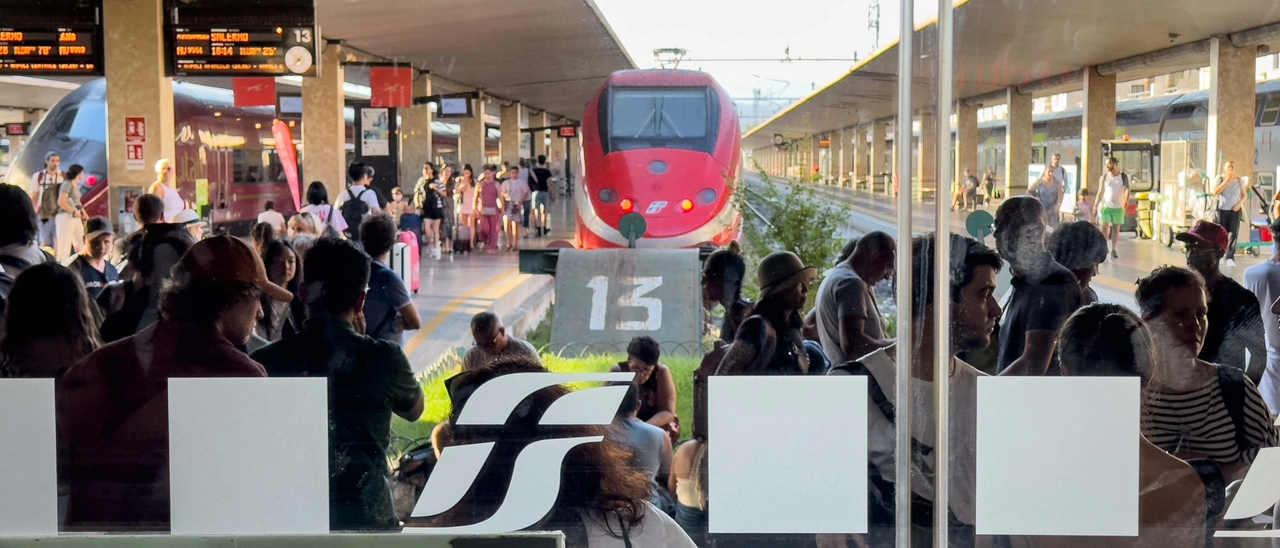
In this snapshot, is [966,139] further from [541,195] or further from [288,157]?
[288,157]

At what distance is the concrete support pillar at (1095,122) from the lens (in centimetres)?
327

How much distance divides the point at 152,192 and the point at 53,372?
1.81ft

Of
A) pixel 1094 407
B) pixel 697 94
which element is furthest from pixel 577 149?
pixel 1094 407

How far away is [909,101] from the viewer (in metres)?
3.21

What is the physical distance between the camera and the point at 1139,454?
327 centimetres

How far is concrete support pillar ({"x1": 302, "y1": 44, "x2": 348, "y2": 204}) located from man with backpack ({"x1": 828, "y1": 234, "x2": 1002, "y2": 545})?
56.9 inches

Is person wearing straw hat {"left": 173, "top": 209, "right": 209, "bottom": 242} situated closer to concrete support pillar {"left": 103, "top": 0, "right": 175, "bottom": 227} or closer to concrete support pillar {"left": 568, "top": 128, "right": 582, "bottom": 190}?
concrete support pillar {"left": 103, "top": 0, "right": 175, "bottom": 227}

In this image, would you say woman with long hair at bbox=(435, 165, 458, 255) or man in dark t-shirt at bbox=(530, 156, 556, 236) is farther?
woman with long hair at bbox=(435, 165, 458, 255)

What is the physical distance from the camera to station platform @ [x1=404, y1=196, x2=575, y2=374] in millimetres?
3355

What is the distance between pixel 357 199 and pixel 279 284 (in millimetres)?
317

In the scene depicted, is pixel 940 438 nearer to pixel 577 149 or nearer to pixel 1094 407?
pixel 1094 407

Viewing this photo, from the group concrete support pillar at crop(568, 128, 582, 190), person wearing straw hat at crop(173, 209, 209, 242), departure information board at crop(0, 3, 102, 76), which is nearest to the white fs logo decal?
concrete support pillar at crop(568, 128, 582, 190)

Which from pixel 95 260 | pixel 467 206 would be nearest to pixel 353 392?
pixel 467 206

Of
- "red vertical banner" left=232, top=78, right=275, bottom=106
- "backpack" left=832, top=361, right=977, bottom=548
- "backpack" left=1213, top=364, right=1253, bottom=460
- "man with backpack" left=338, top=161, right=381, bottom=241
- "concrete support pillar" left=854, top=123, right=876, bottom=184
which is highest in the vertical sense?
"red vertical banner" left=232, top=78, right=275, bottom=106
